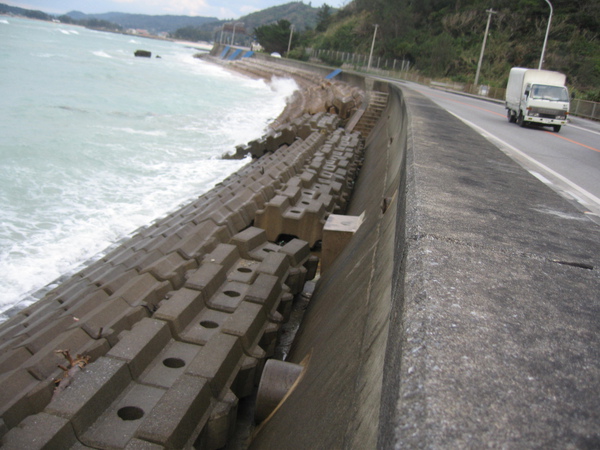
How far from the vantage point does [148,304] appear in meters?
4.08

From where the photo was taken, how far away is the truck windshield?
54.5 feet

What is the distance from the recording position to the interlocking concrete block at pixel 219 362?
2857 millimetres

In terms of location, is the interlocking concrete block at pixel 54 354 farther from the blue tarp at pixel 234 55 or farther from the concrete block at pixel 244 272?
the blue tarp at pixel 234 55

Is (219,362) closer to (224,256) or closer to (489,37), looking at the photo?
(224,256)

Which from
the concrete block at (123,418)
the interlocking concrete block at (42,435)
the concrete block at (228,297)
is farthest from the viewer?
the concrete block at (228,297)

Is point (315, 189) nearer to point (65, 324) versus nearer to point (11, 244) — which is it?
point (65, 324)

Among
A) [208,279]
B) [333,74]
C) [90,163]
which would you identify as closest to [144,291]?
[208,279]

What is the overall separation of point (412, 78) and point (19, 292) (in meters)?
51.3

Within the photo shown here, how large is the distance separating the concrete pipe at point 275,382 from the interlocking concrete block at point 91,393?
2.41 feet

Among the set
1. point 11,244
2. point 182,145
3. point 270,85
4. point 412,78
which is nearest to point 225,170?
point 182,145

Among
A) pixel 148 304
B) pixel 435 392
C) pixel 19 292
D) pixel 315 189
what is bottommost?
pixel 19 292

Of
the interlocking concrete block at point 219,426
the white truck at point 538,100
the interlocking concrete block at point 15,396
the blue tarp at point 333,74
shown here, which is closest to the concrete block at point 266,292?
the interlocking concrete block at point 219,426

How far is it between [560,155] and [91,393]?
11096 millimetres

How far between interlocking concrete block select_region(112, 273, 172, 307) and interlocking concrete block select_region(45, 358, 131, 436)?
1.25m
